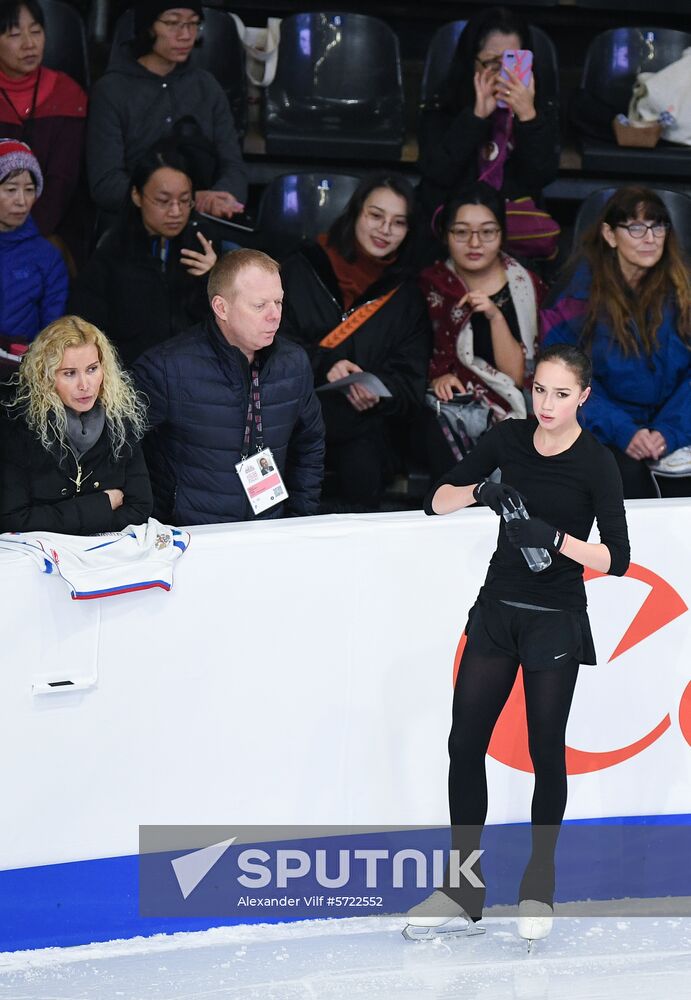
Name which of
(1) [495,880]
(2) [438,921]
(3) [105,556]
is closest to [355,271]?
(3) [105,556]

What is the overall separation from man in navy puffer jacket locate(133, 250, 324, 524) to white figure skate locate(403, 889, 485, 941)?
43.1 inches

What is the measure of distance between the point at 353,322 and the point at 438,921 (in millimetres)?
2052

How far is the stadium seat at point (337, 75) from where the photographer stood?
5.78 m

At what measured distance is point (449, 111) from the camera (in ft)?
17.4

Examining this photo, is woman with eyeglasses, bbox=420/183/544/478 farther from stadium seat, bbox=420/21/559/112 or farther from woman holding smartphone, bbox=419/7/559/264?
stadium seat, bbox=420/21/559/112

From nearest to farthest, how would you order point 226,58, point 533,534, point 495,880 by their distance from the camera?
point 533,534 < point 495,880 < point 226,58

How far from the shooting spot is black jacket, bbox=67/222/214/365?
4312mm

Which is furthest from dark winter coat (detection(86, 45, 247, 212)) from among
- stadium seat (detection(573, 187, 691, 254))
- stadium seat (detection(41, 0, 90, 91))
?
stadium seat (detection(573, 187, 691, 254))

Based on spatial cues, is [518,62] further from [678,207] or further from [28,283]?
[28,283]

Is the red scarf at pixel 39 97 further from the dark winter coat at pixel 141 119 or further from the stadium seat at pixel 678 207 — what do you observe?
the stadium seat at pixel 678 207

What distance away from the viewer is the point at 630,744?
3.54 m

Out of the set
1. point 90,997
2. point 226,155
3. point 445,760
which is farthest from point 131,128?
point 90,997

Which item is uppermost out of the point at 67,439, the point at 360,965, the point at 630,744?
the point at 67,439

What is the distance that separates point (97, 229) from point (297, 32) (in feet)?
4.62
